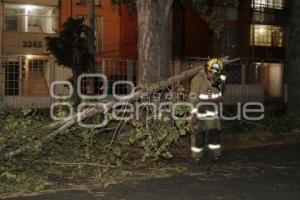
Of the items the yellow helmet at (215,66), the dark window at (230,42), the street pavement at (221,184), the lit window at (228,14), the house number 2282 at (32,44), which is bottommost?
the street pavement at (221,184)

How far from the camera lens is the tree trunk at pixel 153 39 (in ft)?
36.0

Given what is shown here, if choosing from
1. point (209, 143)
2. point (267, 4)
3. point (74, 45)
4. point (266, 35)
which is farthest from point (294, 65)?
point (267, 4)

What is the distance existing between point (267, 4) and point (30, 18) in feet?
68.9

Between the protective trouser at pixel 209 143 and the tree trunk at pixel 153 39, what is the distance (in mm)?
1954

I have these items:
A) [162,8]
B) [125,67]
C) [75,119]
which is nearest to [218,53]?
[125,67]

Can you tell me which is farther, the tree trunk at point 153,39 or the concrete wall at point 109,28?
the concrete wall at point 109,28

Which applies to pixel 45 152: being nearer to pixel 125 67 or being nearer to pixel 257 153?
pixel 257 153

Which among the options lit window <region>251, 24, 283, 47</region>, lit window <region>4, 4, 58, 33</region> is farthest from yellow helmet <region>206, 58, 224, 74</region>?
lit window <region>251, 24, 283, 47</region>

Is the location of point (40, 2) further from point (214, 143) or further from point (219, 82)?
point (214, 143)

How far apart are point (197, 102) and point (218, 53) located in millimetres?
33525

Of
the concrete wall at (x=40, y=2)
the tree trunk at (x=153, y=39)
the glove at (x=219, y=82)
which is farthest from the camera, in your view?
the concrete wall at (x=40, y=2)

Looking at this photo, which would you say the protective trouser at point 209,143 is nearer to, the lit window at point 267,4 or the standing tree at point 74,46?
the standing tree at point 74,46

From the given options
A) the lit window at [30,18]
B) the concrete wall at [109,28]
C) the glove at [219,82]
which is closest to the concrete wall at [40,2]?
the lit window at [30,18]

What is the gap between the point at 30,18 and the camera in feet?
117
